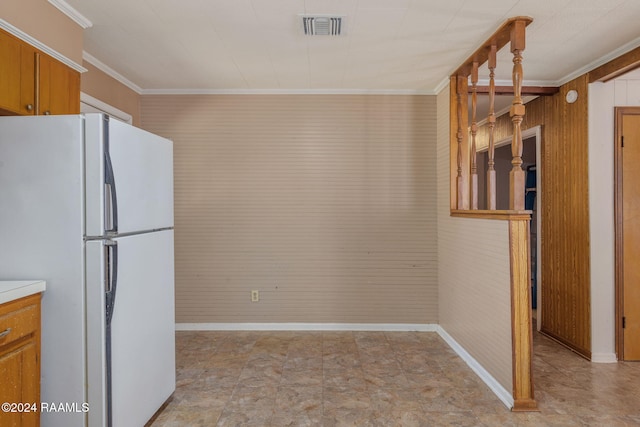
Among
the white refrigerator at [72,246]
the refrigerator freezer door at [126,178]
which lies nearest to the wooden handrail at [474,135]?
the refrigerator freezer door at [126,178]

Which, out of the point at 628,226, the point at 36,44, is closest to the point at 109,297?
the point at 36,44

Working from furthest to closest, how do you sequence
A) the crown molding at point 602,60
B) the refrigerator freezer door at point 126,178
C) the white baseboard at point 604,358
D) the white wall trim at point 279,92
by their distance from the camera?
the white wall trim at point 279,92, the white baseboard at point 604,358, the crown molding at point 602,60, the refrigerator freezer door at point 126,178

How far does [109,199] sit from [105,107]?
197cm

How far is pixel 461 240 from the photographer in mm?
3326

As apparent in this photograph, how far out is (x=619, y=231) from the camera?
10.5 ft

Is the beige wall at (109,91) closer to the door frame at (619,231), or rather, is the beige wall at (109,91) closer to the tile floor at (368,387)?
the tile floor at (368,387)

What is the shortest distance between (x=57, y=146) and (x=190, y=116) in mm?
2368

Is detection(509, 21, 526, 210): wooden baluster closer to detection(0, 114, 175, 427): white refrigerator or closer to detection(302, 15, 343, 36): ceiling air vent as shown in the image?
detection(302, 15, 343, 36): ceiling air vent

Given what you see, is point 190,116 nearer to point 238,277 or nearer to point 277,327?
point 238,277

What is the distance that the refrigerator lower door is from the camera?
1801mm

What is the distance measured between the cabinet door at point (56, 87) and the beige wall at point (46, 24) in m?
0.14

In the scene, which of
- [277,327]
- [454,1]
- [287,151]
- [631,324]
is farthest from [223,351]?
[631,324]

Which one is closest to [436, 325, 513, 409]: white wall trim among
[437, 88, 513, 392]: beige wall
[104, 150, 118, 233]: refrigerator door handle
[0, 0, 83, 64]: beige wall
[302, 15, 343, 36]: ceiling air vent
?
[437, 88, 513, 392]: beige wall

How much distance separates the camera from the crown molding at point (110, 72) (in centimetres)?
314
